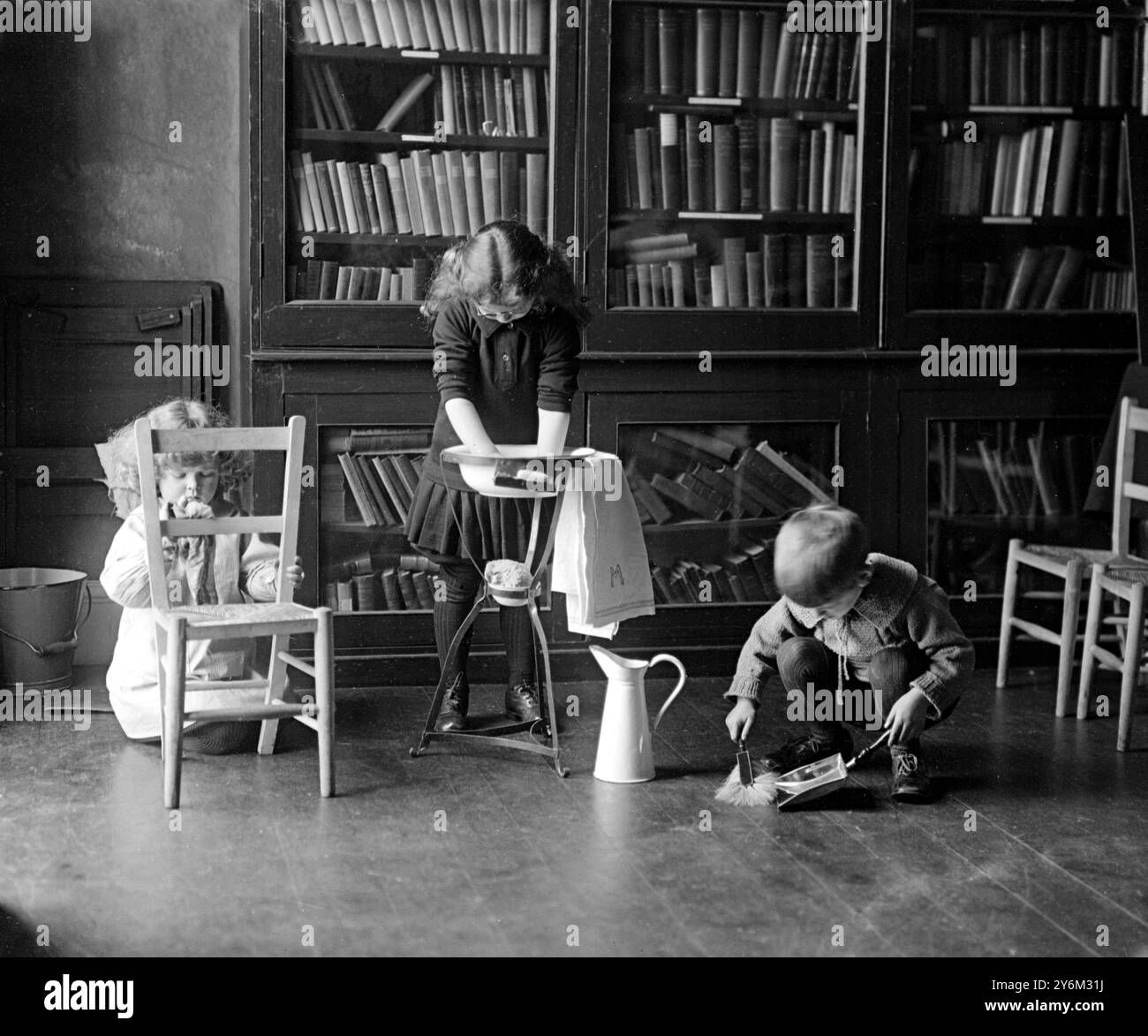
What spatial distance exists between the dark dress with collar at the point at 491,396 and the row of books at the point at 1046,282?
157cm

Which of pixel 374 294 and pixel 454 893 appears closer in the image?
pixel 454 893

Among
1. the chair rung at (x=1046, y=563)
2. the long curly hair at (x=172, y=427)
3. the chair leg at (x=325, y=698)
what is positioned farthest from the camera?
the chair rung at (x=1046, y=563)

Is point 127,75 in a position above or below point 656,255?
above

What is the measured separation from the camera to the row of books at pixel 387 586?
4449 millimetres

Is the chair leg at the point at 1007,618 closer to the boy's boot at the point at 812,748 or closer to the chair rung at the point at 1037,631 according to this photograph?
the chair rung at the point at 1037,631

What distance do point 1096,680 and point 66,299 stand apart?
3.32m

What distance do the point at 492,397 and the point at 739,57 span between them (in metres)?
1.49

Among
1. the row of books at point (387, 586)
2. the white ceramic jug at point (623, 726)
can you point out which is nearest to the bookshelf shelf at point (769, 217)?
the row of books at point (387, 586)

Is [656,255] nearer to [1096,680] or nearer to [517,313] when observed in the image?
[517,313]

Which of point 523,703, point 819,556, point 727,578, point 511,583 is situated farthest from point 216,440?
point 727,578

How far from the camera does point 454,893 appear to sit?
279 cm
